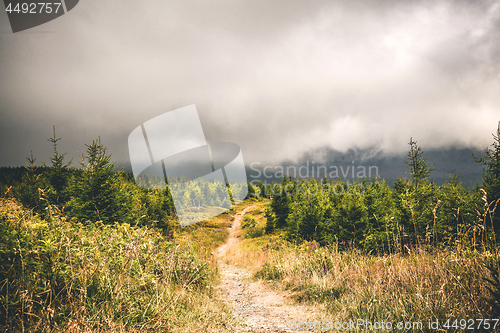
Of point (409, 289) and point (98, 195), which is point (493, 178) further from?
point (98, 195)

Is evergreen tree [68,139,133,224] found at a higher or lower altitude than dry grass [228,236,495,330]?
higher

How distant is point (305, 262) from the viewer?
279 inches

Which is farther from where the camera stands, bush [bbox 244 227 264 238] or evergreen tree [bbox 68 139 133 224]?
bush [bbox 244 227 264 238]

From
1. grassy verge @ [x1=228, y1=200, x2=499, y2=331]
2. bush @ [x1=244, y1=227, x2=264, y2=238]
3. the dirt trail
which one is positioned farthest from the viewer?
Answer: bush @ [x1=244, y1=227, x2=264, y2=238]

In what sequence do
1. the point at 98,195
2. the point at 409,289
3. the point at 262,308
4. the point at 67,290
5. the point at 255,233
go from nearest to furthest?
the point at 67,290
the point at 409,289
the point at 262,308
the point at 98,195
the point at 255,233

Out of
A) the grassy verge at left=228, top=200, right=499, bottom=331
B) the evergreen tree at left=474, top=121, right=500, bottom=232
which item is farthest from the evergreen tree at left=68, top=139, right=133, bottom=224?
the evergreen tree at left=474, top=121, right=500, bottom=232

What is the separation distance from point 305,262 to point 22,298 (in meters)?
6.56

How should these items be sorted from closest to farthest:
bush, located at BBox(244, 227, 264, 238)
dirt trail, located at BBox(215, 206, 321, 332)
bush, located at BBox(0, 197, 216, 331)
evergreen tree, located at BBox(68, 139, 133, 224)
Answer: bush, located at BBox(0, 197, 216, 331), dirt trail, located at BBox(215, 206, 321, 332), evergreen tree, located at BBox(68, 139, 133, 224), bush, located at BBox(244, 227, 264, 238)

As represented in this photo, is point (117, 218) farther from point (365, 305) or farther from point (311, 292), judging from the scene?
point (365, 305)

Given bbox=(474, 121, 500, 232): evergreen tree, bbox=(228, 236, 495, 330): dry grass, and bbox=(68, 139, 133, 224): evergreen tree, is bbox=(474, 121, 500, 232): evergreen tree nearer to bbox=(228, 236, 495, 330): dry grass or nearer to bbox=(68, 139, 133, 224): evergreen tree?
bbox=(228, 236, 495, 330): dry grass

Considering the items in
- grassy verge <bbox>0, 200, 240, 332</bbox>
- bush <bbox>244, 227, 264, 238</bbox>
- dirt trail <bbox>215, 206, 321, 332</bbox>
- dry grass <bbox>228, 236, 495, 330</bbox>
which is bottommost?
bush <bbox>244, 227, 264, 238</bbox>

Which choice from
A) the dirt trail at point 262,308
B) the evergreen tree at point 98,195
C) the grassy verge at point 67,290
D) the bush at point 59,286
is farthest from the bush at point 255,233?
the bush at point 59,286

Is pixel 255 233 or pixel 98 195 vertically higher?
pixel 98 195

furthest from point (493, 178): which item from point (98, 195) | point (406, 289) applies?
point (98, 195)
